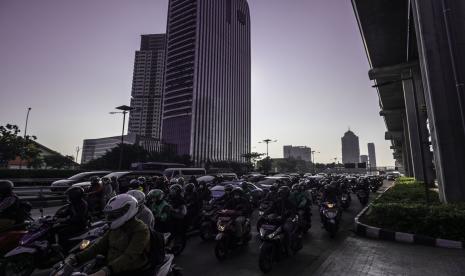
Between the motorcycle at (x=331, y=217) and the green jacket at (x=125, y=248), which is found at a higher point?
the green jacket at (x=125, y=248)

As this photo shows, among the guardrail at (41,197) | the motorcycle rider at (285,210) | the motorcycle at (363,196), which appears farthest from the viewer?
the motorcycle at (363,196)

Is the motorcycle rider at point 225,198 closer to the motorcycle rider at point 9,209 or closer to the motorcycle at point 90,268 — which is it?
the motorcycle at point 90,268

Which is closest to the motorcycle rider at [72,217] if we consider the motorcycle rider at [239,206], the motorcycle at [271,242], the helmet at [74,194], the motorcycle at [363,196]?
the helmet at [74,194]

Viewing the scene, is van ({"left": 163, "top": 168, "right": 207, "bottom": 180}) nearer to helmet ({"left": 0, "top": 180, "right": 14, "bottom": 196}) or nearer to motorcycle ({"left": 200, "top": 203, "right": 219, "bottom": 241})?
motorcycle ({"left": 200, "top": 203, "right": 219, "bottom": 241})

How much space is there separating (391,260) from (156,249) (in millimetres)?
5422

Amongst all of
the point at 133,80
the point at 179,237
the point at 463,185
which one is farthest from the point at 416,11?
the point at 133,80

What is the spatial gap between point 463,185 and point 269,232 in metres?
10.2

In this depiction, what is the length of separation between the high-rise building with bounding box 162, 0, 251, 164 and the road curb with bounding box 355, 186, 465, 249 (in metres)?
92.7

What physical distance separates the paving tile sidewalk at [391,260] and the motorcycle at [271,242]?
846 millimetres

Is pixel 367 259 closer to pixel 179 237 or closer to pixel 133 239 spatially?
pixel 179 237

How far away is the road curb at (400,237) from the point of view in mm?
7008

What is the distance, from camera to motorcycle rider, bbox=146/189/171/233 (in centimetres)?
607

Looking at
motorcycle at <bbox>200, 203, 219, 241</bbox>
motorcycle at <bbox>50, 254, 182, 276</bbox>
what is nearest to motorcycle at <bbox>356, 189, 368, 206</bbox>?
motorcycle at <bbox>200, 203, 219, 241</bbox>

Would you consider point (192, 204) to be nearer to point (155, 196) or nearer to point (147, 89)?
point (155, 196)
